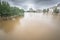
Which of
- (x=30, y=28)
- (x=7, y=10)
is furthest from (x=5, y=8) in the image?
(x=30, y=28)

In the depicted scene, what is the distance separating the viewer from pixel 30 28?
1356 mm

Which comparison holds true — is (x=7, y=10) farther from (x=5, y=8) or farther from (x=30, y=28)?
(x=30, y=28)

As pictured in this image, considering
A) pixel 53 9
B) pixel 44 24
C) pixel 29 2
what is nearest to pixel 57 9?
pixel 53 9

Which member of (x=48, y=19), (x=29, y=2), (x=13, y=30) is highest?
(x=29, y=2)

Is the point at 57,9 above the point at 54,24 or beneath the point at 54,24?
above

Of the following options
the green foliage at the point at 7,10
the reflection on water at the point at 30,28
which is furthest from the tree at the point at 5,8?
the reflection on water at the point at 30,28

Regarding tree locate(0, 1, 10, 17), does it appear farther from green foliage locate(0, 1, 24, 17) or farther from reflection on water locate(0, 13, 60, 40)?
reflection on water locate(0, 13, 60, 40)

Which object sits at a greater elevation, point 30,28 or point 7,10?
point 7,10

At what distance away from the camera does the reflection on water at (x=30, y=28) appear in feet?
4.30

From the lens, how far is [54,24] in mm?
1379

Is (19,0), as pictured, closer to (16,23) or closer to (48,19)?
(16,23)

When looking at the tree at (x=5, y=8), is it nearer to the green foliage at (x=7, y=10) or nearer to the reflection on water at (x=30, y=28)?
the green foliage at (x=7, y=10)

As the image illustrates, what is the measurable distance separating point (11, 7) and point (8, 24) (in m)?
0.25

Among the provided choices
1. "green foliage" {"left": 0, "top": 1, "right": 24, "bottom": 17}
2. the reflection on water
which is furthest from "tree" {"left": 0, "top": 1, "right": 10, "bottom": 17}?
the reflection on water
